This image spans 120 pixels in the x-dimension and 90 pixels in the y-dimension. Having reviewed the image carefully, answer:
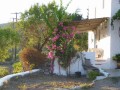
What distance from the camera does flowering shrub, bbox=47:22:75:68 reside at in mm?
17875

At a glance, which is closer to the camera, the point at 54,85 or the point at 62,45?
the point at 54,85

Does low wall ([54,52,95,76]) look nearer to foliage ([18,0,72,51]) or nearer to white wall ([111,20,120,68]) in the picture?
white wall ([111,20,120,68])

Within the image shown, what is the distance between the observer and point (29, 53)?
1903 centimetres

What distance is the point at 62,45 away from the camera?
18047mm

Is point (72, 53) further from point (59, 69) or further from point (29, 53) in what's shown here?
point (29, 53)

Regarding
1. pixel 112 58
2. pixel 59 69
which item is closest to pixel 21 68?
pixel 59 69

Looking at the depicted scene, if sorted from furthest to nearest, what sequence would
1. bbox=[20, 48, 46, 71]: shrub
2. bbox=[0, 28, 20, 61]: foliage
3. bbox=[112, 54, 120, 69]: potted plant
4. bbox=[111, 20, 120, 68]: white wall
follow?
1. bbox=[0, 28, 20, 61]: foliage
2. bbox=[111, 20, 120, 68]: white wall
3. bbox=[112, 54, 120, 69]: potted plant
4. bbox=[20, 48, 46, 71]: shrub

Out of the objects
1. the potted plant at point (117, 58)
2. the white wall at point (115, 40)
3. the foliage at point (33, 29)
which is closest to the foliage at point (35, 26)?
the foliage at point (33, 29)

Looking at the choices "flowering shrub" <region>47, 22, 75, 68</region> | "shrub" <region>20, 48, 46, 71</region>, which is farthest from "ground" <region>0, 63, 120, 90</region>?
"shrub" <region>20, 48, 46, 71</region>

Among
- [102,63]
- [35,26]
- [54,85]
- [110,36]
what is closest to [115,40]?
[110,36]

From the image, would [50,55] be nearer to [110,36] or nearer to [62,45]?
[62,45]

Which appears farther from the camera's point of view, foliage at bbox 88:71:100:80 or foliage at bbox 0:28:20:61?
foliage at bbox 0:28:20:61

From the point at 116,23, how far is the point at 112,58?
2.33 metres

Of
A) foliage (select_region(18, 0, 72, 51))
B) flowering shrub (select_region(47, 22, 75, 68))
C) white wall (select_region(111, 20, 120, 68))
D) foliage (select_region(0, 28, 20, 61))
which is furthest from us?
foliage (select_region(18, 0, 72, 51))
